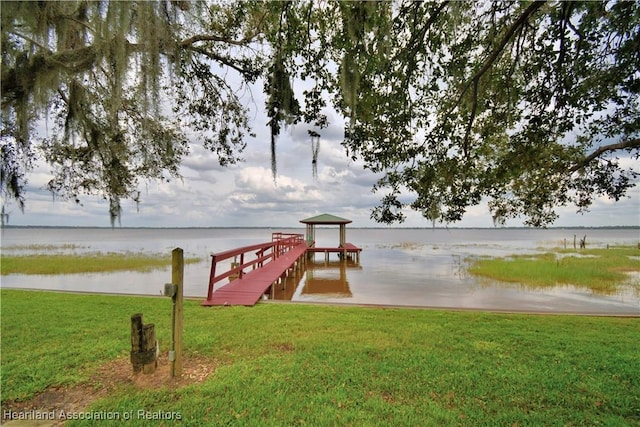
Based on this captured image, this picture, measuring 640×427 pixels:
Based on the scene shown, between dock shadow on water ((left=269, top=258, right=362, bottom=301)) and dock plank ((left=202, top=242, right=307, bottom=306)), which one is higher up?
dock plank ((left=202, top=242, right=307, bottom=306))

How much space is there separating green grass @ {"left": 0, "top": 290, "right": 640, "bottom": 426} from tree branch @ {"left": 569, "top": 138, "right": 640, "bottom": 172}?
7.77 ft

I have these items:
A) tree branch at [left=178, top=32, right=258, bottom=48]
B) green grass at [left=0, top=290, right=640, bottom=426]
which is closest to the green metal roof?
green grass at [left=0, top=290, right=640, bottom=426]

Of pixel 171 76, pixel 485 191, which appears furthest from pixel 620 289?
pixel 171 76

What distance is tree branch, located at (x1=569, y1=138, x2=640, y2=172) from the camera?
3088 millimetres

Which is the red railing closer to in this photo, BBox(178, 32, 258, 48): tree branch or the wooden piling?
the wooden piling

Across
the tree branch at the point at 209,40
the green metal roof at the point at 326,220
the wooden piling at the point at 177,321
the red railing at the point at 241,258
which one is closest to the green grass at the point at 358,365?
the wooden piling at the point at 177,321

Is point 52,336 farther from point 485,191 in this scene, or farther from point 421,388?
point 485,191

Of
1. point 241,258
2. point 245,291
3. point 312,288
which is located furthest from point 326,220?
point 245,291

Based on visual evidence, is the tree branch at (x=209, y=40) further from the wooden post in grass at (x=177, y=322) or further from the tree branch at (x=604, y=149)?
the tree branch at (x=604, y=149)

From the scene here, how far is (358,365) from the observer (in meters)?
3.69

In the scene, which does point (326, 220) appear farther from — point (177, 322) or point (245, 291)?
point (177, 322)

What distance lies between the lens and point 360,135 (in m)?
3.62

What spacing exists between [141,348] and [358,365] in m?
2.39

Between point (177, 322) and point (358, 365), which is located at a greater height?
point (177, 322)
